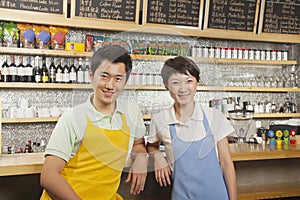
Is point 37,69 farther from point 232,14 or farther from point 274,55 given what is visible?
point 274,55

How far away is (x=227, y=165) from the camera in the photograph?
141 centimetres

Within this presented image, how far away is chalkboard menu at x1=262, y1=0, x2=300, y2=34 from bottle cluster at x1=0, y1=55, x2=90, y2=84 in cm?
209

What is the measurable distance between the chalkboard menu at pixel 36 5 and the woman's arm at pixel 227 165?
2405mm

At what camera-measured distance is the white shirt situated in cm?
120

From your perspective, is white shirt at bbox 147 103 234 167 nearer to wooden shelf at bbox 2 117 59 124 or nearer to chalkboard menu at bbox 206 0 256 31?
wooden shelf at bbox 2 117 59 124

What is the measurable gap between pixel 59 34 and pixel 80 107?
2.52 meters

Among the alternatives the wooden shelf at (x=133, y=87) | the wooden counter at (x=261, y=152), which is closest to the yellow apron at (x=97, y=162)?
the wooden shelf at (x=133, y=87)

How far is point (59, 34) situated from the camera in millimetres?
3443

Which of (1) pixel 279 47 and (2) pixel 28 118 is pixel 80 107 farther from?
(1) pixel 279 47

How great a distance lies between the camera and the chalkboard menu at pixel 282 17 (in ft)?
13.4

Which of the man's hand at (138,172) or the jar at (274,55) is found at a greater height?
the jar at (274,55)

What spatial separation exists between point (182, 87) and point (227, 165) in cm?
46

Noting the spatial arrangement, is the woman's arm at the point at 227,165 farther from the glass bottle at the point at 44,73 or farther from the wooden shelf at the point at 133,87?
the glass bottle at the point at 44,73

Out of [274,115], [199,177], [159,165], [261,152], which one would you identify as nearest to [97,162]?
[159,165]
